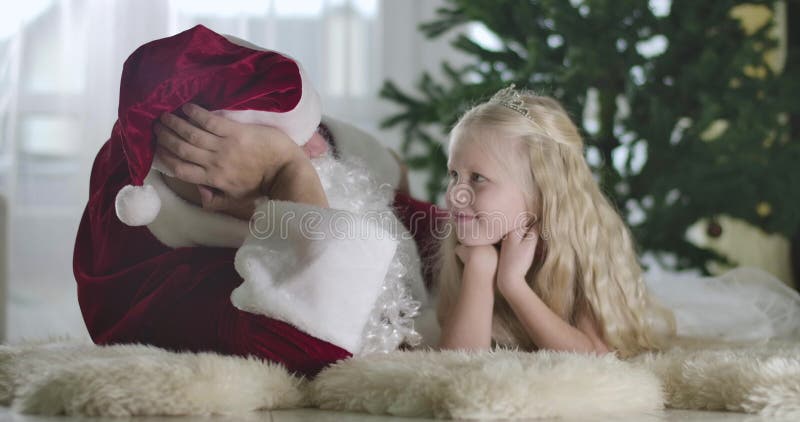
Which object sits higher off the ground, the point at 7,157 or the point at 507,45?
the point at 507,45

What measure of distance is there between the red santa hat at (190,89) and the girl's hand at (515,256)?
369 mm

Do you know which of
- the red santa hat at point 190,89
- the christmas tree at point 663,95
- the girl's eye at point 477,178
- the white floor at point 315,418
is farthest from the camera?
the christmas tree at point 663,95

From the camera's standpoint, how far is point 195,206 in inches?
38.8

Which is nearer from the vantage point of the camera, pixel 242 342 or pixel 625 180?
pixel 242 342

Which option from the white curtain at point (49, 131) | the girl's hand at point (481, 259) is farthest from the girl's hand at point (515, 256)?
the white curtain at point (49, 131)

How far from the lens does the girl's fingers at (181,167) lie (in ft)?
3.08

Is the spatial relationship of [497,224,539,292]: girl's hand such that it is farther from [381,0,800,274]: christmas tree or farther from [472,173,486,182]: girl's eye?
[381,0,800,274]: christmas tree

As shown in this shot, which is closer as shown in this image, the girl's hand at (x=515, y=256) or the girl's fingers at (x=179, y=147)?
the girl's fingers at (x=179, y=147)

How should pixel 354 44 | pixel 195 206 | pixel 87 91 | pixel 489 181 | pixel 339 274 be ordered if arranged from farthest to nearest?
pixel 354 44
pixel 87 91
pixel 489 181
pixel 195 206
pixel 339 274

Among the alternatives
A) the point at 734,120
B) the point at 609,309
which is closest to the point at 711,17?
the point at 734,120

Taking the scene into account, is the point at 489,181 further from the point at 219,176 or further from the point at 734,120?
the point at 734,120

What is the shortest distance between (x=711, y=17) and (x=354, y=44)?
1112 millimetres

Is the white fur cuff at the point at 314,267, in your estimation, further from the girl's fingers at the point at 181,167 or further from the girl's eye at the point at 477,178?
the girl's eye at the point at 477,178

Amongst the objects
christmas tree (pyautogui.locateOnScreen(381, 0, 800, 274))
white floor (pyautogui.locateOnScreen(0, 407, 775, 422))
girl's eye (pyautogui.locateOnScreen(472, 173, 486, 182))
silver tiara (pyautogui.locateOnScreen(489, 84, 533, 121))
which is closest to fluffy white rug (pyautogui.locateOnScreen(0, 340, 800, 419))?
white floor (pyautogui.locateOnScreen(0, 407, 775, 422))
